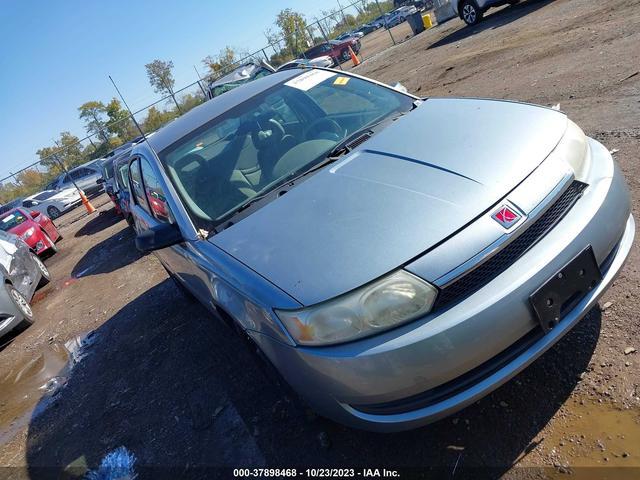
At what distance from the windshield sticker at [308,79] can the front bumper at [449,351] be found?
2.21m

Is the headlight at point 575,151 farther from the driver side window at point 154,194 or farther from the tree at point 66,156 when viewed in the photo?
the tree at point 66,156

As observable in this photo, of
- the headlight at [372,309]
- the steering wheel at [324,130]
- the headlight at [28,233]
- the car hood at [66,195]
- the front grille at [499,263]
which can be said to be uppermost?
the car hood at [66,195]

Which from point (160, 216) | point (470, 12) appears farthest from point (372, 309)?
point (470, 12)

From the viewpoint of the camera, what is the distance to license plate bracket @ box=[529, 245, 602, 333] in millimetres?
1826

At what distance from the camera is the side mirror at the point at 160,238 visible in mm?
2727

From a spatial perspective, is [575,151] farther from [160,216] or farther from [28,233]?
[28,233]

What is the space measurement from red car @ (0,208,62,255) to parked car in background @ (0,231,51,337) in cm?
251

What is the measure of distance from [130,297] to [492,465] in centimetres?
527

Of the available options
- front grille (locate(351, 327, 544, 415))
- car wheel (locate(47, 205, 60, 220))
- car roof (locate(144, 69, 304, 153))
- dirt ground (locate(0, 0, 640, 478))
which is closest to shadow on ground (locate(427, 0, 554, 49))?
dirt ground (locate(0, 0, 640, 478))

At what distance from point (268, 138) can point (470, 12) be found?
1397 centimetres

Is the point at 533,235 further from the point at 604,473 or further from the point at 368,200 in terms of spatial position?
the point at 604,473

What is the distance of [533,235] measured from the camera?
1.92 metres

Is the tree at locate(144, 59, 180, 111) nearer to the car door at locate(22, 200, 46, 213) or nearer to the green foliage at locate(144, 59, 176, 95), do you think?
the green foliage at locate(144, 59, 176, 95)

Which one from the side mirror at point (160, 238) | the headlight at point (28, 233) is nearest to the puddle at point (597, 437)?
the side mirror at point (160, 238)
